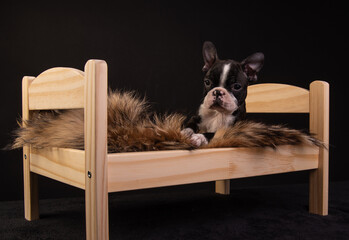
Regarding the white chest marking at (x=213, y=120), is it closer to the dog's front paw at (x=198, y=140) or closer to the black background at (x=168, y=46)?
the dog's front paw at (x=198, y=140)

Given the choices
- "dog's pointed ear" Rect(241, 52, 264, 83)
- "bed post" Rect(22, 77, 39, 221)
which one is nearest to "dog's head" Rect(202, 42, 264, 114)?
"dog's pointed ear" Rect(241, 52, 264, 83)

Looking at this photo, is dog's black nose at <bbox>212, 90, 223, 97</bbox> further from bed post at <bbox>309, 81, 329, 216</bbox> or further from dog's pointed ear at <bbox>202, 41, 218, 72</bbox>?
bed post at <bbox>309, 81, 329, 216</bbox>

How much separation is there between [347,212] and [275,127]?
61 cm

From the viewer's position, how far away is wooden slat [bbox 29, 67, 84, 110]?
3.73ft

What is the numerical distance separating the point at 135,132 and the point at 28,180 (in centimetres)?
62

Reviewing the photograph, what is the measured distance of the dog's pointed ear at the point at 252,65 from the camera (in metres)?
1.58

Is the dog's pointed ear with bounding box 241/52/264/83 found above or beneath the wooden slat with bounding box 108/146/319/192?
above

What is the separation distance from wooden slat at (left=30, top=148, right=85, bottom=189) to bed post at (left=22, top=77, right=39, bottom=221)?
5 cm

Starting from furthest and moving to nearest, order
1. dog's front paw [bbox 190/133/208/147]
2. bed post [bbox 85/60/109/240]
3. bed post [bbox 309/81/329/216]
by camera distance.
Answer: bed post [bbox 309/81/329/216] → dog's front paw [bbox 190/133/208/147] → bed post [bbox 85/60/109/240]

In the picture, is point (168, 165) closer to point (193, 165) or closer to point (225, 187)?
point (193, 165)

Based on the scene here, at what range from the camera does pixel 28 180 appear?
1562 mm

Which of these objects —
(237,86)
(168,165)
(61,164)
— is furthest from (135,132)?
(237,86)

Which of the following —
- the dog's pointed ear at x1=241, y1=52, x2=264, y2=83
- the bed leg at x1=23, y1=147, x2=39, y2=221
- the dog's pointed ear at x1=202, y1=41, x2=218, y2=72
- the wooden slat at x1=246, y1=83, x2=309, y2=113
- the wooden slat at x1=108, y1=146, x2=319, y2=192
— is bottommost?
the bed leg at x1=23, y1=147, x2=39, y2=221

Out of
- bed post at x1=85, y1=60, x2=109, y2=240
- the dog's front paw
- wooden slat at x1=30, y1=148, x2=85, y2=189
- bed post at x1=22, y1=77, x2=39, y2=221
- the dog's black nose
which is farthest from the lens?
bed post at x1=22, y1=77, x2=39, y2=221
